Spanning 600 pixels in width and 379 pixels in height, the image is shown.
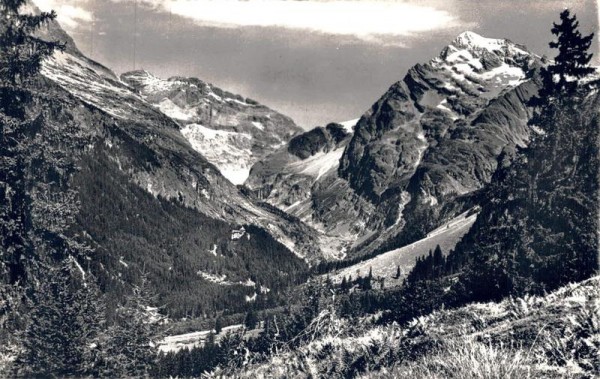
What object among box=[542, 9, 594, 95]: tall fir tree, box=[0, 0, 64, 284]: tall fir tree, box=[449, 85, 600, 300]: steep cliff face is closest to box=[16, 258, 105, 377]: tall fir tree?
box=[0, 0, 64, 284]: tall fir tree

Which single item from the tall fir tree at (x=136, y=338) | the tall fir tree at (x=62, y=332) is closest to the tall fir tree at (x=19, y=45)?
the tall fir tree at (x=62, y=332)

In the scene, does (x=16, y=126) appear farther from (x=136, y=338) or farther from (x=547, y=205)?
(x=547, y=205)

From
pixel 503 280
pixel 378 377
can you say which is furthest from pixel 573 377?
pixel 503 280

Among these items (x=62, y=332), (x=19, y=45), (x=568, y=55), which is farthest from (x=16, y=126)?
(x=568, y=55)

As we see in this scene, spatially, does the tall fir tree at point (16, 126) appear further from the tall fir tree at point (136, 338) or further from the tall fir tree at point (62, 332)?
the tall fir tree at point (136, 338)

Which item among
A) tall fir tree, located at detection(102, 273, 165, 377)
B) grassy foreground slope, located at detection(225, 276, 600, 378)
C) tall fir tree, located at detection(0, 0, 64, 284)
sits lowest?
tall fir tree, located at detection(102, 273, 165, 377)

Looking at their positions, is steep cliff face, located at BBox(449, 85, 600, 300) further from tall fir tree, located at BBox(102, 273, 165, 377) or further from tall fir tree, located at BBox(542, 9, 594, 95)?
tall fir tree, located at BBox(102, 273, 165, 377)

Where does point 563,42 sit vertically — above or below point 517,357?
above

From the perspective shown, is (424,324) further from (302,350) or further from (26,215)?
(26,215)
